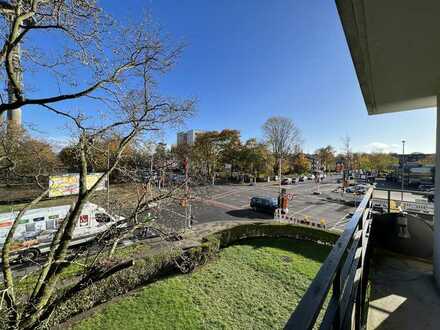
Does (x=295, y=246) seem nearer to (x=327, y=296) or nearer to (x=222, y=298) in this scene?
(x=222, y=298)

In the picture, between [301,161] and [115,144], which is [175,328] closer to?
[115,144]

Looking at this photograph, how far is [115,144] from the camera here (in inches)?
229

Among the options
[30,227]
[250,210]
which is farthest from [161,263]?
[250,210]

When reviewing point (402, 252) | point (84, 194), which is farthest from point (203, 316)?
point (402, 252)

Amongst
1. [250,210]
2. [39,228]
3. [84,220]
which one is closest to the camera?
[39,228]

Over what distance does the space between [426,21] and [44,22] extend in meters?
5.13

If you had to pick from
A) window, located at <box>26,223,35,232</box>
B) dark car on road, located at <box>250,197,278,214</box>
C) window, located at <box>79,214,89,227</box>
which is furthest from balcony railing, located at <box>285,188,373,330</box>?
dark car on road, located at <box>250,197,278,214</box>

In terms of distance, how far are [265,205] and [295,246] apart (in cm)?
659

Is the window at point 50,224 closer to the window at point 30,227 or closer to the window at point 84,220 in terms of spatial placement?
the window at point 30,227

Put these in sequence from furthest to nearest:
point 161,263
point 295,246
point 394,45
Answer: point 295,246 → point 161,263 → point 394,45

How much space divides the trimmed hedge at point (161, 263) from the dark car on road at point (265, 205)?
5.22 meters

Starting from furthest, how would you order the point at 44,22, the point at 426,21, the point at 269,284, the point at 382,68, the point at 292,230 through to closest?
1. the point at 292,230
2. the point at 269,284
3. the point at 44,22
4. the point at 382,68
5. the point at 426,21

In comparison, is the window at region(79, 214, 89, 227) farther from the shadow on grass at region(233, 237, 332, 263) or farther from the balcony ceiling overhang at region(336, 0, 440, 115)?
the balcony ceiling overhang at region(336, 0, 440, 115)

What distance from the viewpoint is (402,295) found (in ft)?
8.08
